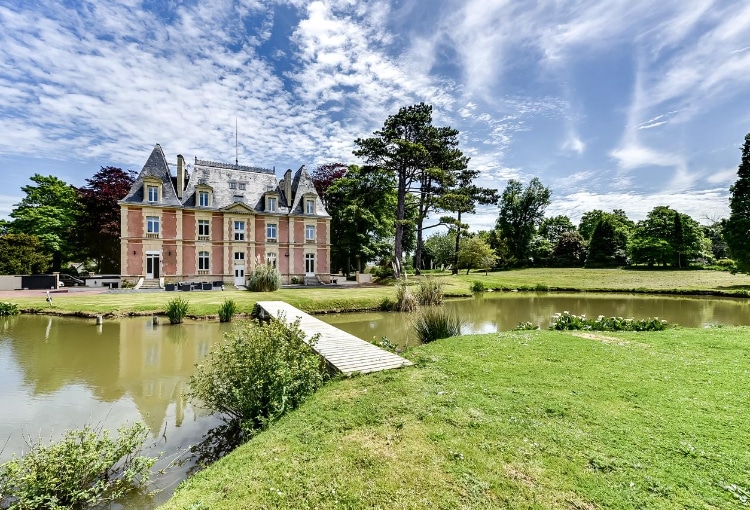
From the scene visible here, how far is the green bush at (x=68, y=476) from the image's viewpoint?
309 cm

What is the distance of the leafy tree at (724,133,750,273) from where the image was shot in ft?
76.9

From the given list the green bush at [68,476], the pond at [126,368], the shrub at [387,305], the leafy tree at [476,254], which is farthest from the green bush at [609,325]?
the leafy tree at [476,254]

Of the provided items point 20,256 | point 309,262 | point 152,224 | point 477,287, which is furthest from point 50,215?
point 477,287

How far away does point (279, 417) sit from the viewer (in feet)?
14.7

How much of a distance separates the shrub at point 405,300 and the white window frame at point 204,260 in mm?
16126

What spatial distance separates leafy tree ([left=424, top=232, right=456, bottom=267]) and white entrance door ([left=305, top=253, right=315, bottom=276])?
23.6 metres

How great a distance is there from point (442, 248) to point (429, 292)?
120ft

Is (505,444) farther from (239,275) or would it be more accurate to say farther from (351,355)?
(239,275)

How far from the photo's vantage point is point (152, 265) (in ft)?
77.6

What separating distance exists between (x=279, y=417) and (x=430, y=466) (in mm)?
2199

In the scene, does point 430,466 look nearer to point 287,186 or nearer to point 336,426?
point 336,426

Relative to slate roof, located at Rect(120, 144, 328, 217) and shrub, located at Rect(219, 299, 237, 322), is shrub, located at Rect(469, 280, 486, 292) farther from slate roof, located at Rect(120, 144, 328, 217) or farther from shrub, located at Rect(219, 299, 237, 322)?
shrub, located at Rect(219, 299, 237, 322)

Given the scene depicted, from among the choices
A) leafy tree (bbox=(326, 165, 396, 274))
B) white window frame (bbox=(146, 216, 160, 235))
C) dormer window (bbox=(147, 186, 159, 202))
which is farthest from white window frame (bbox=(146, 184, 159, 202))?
leafy tree (bbox=(326, 165, 396, 274))

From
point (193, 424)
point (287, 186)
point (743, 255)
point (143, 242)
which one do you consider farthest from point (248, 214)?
point (743, 255)
